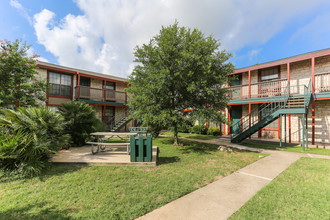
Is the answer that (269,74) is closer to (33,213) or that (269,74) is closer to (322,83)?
(322,83)

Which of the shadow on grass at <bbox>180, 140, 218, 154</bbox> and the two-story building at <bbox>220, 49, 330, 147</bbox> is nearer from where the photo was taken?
the shadow on grass at <bbox>180, 140, 218, 154</bbox>

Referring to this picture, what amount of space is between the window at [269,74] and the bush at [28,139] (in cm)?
1567

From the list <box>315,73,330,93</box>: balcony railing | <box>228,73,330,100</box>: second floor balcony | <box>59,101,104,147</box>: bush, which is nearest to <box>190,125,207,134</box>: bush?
<box>228,73,330,100</box>: second floor balcony

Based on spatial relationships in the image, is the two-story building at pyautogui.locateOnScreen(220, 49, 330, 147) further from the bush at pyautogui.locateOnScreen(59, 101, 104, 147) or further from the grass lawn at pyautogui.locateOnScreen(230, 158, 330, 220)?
the bush at pyautogui.locateOnScreen(59, 101, 104, 147)

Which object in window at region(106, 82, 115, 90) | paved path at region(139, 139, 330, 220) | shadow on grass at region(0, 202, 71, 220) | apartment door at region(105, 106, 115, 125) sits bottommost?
paved path at region(139, 139, 330, 220)

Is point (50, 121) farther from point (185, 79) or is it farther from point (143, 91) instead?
point (185, 79)

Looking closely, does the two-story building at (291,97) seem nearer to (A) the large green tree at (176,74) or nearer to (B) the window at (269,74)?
(B) the window at (269,74)

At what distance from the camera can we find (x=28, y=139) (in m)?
4.48

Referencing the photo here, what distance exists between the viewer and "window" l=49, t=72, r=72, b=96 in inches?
526

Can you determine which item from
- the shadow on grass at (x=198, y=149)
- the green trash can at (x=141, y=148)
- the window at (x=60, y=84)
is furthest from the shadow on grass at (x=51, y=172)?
the window at (x=60, y=84)

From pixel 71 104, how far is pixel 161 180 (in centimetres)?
727

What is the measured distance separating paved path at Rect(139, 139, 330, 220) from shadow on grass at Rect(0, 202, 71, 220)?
142 cm

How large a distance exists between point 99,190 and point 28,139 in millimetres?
3102

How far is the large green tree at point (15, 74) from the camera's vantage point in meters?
6.22
